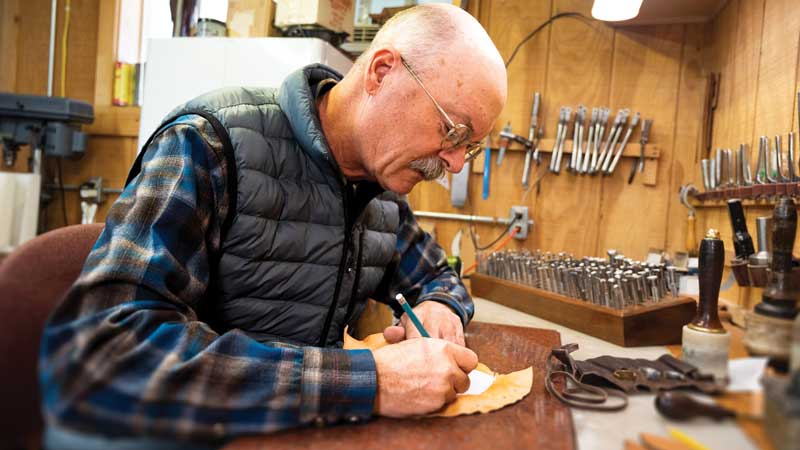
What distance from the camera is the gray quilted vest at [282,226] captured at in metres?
1.02

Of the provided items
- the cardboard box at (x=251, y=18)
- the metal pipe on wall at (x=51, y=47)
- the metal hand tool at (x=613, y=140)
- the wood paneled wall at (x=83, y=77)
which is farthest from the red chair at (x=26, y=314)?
the metal pipe on wall at (x=51, y=47)

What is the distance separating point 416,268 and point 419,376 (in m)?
0.75

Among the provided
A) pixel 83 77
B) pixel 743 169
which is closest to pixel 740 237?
pixel 743 169

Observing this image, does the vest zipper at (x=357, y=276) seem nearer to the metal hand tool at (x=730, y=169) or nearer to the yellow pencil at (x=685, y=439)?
the yellow pencil at (x=685, y=439)

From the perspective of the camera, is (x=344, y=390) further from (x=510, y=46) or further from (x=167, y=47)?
(x=510, y=46)

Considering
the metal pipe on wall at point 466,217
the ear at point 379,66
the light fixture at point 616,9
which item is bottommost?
the metal pipe on wall at point 466,217

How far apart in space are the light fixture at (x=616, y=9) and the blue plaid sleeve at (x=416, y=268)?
1171 mm

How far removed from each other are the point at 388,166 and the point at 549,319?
69 centimetres

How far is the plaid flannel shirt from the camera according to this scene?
16.6 inches

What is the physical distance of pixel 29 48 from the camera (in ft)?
8.93

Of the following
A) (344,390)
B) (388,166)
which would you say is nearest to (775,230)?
(344,390)

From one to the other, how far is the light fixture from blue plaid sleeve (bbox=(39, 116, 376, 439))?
1.70 metres

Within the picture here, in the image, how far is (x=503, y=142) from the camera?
99.0 inches

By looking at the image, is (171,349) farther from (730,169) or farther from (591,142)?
(591,142)
